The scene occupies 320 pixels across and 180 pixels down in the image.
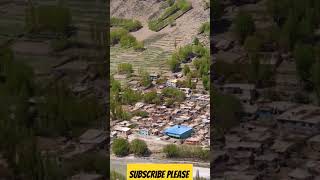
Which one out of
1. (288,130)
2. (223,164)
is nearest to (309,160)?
(288,130)

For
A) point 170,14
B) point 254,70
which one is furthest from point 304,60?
point 170,14

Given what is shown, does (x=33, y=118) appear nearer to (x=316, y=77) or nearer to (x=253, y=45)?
(x=253, y=45)

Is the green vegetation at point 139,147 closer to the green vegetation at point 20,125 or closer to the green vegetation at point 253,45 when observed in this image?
the green vegetation at point 20,125

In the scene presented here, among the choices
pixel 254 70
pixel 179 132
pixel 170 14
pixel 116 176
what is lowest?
pixel 116 176

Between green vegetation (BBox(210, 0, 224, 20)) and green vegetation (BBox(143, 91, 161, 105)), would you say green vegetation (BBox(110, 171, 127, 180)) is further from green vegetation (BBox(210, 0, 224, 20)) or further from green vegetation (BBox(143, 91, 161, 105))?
green vegetation (BBox(210, 0, 224, 20))

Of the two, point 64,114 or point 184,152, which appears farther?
point 64,114

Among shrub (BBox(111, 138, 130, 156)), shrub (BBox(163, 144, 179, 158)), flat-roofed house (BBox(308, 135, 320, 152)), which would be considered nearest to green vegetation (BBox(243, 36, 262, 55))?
flat-roofed house (BBox(308, 135, 320, 152))

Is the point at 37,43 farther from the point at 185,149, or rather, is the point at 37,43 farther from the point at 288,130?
the point at 288,130

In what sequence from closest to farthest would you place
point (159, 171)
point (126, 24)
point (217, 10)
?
point (159, 171) < point (126, 24) < point (217, 10)
